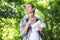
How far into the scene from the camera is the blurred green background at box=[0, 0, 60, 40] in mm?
2994

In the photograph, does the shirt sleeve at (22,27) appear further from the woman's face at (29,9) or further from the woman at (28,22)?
the woman's face at (29,9)

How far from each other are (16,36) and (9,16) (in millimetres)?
240

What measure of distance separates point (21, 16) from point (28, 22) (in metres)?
0.11

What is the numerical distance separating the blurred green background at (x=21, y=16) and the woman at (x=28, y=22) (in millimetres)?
44

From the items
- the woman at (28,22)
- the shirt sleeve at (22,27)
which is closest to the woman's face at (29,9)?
the woman at (28,22)

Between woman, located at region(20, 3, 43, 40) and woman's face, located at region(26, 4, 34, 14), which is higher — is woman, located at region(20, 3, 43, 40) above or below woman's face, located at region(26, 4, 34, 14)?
below

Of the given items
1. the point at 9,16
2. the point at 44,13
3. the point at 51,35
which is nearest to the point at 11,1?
the point at 9,16

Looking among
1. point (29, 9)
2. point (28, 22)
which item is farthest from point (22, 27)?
point (29, 9)

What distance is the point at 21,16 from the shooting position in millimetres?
3016

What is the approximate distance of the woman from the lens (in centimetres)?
297

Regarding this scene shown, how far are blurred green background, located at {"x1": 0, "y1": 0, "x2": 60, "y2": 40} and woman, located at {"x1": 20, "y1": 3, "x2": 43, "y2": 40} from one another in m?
0.04

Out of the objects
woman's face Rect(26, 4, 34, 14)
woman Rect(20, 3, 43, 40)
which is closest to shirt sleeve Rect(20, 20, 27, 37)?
woman Rect(20, 3, 43, 40)

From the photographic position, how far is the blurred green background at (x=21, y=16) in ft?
9.82

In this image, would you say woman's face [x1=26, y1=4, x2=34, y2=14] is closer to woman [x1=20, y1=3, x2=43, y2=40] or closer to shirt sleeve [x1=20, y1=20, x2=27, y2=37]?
woman [x1=20, y1=3, x2=43, y2=40]
